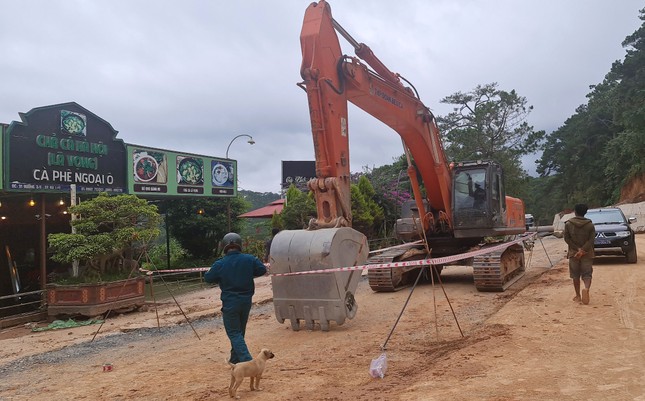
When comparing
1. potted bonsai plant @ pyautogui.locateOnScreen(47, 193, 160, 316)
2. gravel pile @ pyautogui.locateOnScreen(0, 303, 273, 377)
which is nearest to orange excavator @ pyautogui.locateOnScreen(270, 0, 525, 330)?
gravel pile @ pyautogui.locateOnScreen(0, 303, 273, 377)

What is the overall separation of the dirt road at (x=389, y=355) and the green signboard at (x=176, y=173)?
6509 mm

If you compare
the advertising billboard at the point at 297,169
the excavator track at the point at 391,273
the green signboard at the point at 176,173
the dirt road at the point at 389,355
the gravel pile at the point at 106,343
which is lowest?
the gravel pile at the point at 106,343

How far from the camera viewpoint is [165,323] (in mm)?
10344

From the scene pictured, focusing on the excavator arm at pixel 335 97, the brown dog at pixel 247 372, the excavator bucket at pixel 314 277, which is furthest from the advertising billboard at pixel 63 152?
the brown dog at pixel 247 372

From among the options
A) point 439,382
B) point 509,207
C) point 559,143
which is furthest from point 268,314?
point 559,143

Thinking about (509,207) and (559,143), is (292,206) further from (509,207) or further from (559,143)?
(559,143)

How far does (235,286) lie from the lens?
5680 mm

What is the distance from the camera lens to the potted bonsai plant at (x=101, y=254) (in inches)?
453

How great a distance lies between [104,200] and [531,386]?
10823 millimetres

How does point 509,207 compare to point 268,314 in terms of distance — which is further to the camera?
point 509,207

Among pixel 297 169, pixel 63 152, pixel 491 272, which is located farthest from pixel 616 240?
pixel 297 169

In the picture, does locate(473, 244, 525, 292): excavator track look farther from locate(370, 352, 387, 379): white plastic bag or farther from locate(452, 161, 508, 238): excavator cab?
locate(370, 352, 387, 379): white plastic bag

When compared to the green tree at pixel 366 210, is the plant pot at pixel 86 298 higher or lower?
lower

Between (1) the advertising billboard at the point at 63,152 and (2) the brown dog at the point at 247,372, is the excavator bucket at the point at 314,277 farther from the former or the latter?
(1) the advertising billboard at the point at 63,152
